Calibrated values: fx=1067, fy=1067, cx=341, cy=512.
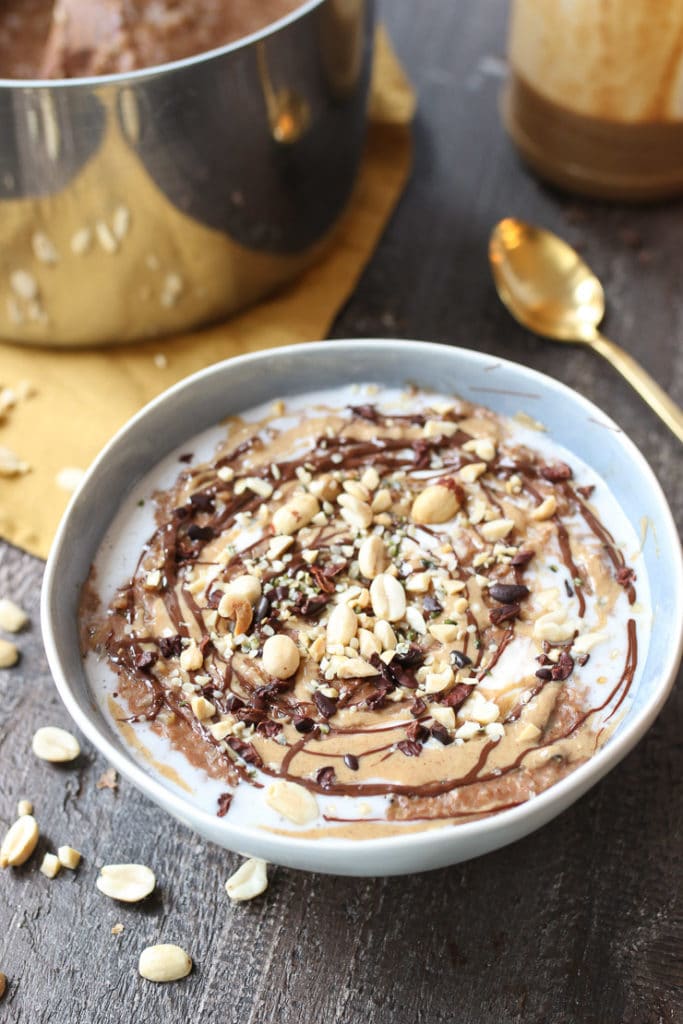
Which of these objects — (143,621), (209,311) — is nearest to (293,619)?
(143,621)

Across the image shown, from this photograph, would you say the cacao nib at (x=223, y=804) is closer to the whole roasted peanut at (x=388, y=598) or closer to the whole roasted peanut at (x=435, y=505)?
the whole roasted peanut at (x=388, y=598)

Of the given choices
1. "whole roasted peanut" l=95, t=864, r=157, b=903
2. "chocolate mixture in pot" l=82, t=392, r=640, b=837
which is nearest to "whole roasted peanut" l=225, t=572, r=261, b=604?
"chocolate mixture in pot" l=82, t=392, r=640, b=837

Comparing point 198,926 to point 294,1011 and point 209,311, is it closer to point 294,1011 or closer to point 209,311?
point 294,1011

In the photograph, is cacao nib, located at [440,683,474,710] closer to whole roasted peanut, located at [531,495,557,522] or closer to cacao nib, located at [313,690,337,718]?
cacao nib, located at [313,690,337,718]

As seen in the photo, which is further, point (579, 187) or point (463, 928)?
point (579, 187)

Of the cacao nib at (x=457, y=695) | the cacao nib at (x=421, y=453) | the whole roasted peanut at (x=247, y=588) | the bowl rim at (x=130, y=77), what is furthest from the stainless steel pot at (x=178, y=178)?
the cacao nib at (x=457, y=695)
